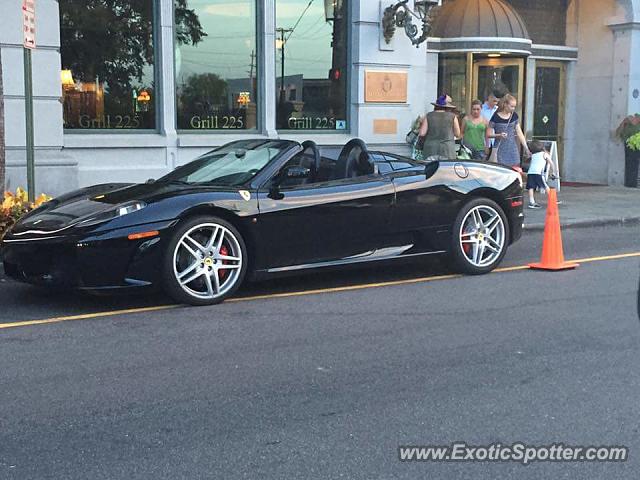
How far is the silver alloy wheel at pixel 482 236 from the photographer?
805 centimetres

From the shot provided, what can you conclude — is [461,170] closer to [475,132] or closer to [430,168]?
[430,168]

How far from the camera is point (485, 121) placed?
43.8ft

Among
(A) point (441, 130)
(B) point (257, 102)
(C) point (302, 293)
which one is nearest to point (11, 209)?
(C) point (302, 293)

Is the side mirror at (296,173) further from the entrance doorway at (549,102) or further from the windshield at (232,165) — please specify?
the entrance doorway at (549,102)

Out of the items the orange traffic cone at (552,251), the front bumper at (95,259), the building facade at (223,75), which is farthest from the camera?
the building facade at (223,75)

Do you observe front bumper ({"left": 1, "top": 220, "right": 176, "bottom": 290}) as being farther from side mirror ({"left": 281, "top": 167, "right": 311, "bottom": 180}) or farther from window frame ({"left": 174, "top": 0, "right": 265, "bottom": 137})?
window frame ({"left": 174, "top": 0, "right": 265, "bottom": 137})

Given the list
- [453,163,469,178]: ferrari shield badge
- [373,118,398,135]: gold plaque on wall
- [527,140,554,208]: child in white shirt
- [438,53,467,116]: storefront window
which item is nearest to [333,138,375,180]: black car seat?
[453,163,469,178]: ferrari shield badge

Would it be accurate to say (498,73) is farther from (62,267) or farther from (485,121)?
(62,267)

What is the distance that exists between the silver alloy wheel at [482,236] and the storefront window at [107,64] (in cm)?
617

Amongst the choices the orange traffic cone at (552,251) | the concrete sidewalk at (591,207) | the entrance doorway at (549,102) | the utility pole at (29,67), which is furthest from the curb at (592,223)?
the utility pole at (29,67)

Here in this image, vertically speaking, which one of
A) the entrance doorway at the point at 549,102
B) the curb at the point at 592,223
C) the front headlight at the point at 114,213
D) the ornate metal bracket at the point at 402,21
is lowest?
the curb at the point at 592,223

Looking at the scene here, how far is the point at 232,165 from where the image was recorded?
7.46m

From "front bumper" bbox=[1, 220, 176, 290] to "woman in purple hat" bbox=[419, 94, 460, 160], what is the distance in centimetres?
616

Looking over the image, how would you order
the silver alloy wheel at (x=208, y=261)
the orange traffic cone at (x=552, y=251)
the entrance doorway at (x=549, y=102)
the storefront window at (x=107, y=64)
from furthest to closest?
the entrance doorway at (x=549, y=102), the storefront window at (x=107, y=64), the orange traffic cone at (x=552, y=251), the silver alloy wheel at (x=208, y=261)
